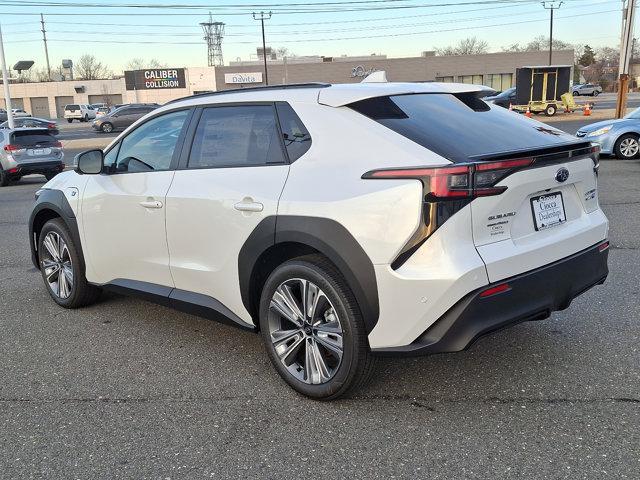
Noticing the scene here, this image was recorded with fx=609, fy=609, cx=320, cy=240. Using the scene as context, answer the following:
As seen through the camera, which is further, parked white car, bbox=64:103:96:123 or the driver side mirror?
parked white car, bbox=64:103:96:123

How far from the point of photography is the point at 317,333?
11.2 feet

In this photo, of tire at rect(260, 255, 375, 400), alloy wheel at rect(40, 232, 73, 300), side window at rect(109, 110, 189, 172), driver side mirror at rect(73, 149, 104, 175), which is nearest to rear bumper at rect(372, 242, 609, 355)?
tire at rect(260, 255, 375, 400)

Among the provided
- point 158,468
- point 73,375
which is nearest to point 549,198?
point 158,468

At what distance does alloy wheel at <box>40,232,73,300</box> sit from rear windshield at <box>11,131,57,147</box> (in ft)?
39.3

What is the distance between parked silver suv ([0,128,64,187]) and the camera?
51.5 ft

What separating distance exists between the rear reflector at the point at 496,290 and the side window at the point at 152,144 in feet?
7.70

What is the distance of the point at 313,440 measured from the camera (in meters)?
3.08

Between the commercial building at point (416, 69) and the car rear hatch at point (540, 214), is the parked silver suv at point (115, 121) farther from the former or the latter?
the car rear hatch at point (540, 214)

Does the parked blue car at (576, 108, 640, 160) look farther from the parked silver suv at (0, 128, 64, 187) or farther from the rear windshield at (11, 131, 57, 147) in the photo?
the rear windshield at (11, 131, 57, 147)

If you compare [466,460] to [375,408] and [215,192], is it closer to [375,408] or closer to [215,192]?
[375,408]

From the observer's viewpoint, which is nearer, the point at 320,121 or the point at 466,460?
the point at 466,460

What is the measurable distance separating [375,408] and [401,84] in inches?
77.4

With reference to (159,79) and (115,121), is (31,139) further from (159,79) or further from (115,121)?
(159,79)

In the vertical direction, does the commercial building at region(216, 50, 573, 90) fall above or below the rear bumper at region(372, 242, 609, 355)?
above
